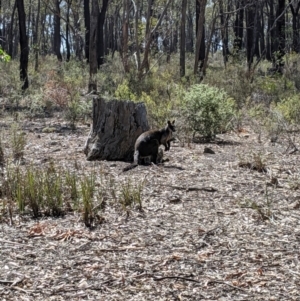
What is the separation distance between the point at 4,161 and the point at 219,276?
14.1 feet

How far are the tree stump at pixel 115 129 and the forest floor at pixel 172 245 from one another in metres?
0.89

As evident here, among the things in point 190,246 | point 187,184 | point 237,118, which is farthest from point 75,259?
point 237,118

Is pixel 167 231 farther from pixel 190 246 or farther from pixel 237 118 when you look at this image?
pixel 237 118

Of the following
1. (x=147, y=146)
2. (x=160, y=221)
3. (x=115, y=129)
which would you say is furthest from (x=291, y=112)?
(x=160, y=221)

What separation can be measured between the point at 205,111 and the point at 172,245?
553 cm

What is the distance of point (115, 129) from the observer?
318 inches

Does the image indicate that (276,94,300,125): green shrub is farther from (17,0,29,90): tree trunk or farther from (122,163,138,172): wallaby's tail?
(17,0,29,90): tree trunk

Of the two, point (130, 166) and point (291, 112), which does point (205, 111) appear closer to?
point (291, 112)

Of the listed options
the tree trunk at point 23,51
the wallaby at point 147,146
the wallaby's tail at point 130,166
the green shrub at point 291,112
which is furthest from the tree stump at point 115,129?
the tree trunk at point 23,51

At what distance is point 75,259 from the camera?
14.2 feet

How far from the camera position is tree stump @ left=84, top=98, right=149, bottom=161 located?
26.2ft

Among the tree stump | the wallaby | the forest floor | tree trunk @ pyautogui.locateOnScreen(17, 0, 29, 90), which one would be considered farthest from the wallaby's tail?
tree trunk @ pyautogui.locateOnScreen(17, 0, 29, 90)

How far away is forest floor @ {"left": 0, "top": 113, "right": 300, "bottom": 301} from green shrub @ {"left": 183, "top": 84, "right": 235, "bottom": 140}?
2.65m

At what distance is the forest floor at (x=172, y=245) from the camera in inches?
152
